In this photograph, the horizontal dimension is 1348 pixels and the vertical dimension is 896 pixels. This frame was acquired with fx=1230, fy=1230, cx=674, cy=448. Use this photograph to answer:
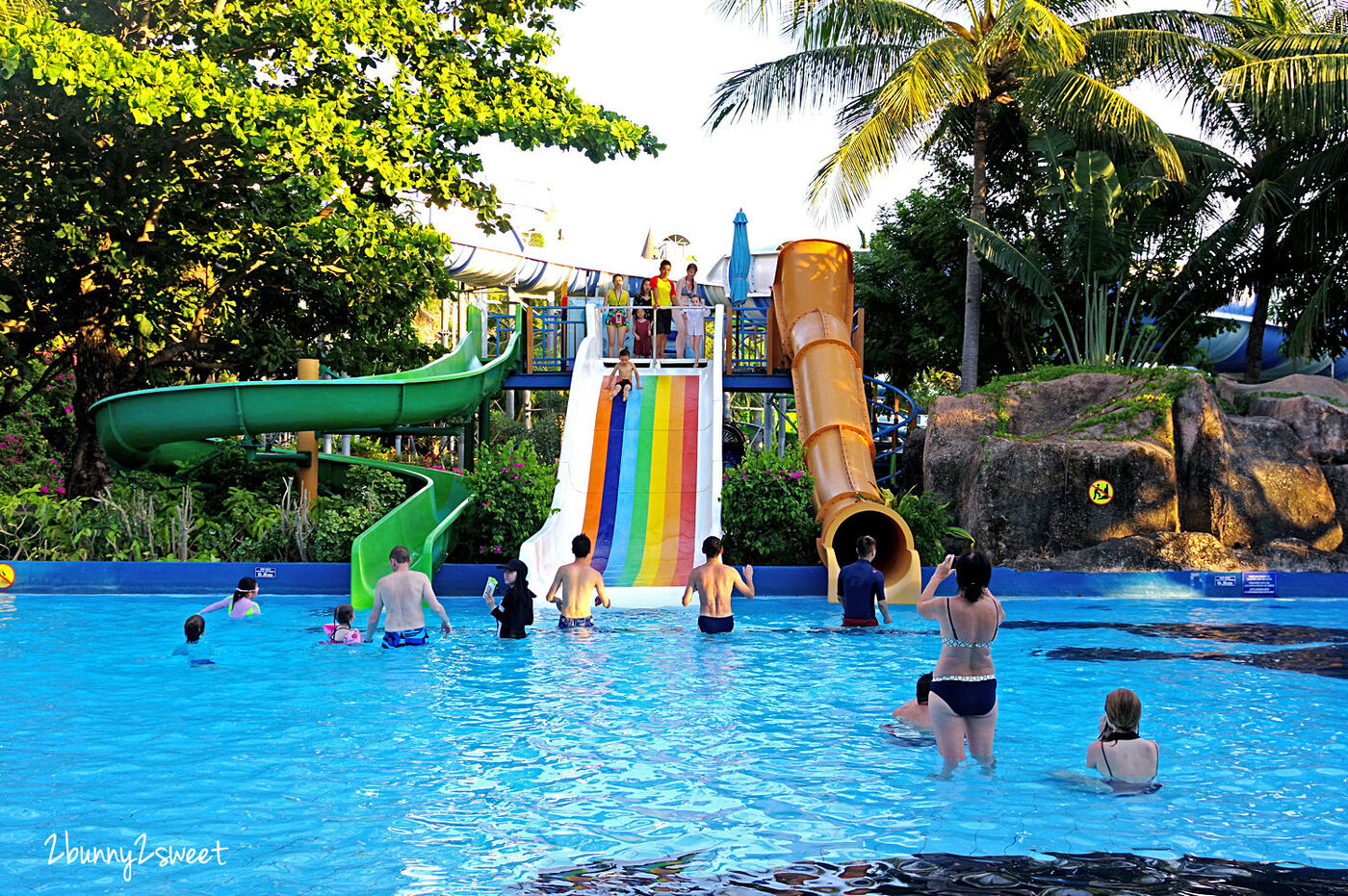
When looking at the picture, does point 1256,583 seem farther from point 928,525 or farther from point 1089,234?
point 1089,234

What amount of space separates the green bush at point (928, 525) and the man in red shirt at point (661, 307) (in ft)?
19.9

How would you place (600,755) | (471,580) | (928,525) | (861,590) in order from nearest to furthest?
(600,755), (861,590), (471,580), (928,525)

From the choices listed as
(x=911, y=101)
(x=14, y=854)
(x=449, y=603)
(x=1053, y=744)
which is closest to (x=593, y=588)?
(x=449, y=603)

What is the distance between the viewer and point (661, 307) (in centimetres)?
2111

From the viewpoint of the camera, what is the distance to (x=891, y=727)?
8258 millimetres

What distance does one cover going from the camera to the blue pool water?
18.5ft

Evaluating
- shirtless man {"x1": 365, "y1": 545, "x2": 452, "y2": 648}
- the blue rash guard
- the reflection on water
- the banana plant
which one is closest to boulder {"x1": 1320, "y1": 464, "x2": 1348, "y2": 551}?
the banana plant

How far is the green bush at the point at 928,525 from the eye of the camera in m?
16.6

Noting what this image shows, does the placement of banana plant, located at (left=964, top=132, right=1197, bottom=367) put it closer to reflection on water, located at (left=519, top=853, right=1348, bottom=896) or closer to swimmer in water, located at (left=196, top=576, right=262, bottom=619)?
swimmer in water, located at (left=196, top=576, right=262, bottom=619)

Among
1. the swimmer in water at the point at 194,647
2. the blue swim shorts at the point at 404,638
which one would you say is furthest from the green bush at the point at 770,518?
the swimmer in water at the point at 194,647

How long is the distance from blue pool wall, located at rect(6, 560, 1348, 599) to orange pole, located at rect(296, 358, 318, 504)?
1.98 m

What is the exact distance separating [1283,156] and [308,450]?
1913 cm

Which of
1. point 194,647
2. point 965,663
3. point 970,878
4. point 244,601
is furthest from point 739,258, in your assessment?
point 970,878

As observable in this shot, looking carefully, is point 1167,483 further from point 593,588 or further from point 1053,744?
point 1053,744
